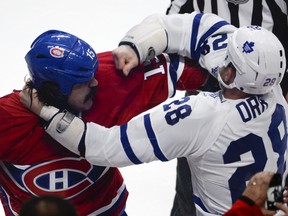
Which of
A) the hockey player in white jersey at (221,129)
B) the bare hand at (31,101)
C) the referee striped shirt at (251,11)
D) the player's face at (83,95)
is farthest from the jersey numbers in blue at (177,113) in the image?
the referee striped shirt at (251,11)

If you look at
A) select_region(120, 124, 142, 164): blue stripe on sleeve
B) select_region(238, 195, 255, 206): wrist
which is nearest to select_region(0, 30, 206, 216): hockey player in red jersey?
select_region(120, 124, 142, 164): blue stripe on sleeve

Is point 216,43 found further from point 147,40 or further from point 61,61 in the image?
point 61,61

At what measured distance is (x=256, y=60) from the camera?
247cm

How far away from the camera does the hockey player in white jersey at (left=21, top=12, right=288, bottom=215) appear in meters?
2.50

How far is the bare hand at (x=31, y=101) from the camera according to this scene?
2562mm

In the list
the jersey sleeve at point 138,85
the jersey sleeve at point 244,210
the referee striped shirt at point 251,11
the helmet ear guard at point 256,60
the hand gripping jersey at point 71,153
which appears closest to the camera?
the jersey sleeve at point 244,210

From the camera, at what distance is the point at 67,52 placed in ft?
8.37

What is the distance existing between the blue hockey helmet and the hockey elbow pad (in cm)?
17

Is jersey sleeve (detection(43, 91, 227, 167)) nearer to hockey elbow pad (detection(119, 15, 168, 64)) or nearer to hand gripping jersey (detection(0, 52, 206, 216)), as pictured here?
hand gripping jersey (detection(0, 52, 206, 216))

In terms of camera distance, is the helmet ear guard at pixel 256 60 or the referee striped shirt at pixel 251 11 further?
the referee striped shirt at pixel 251 11

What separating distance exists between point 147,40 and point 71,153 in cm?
40

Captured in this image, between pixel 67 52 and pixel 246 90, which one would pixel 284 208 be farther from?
pixel 67 52

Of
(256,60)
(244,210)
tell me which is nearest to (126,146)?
A: (256,60)

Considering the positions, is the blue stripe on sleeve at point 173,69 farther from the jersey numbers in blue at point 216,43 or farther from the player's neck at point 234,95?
the player's neck at point 234,95
